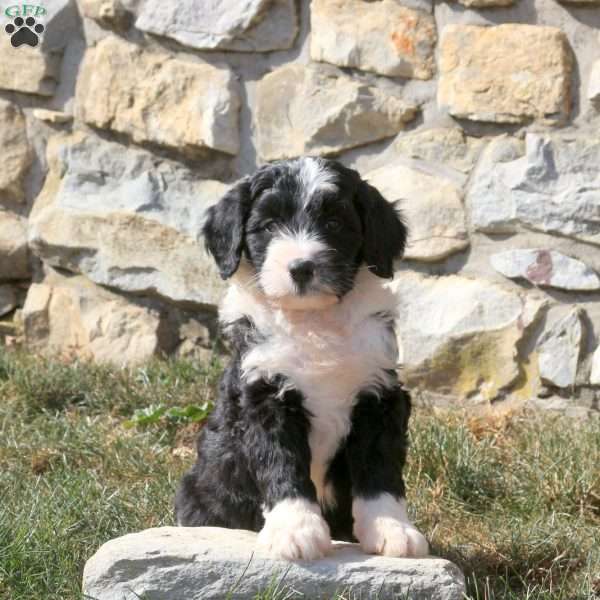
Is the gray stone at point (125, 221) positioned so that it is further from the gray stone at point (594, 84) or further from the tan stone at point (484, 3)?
the gray stone at point (594, 84)

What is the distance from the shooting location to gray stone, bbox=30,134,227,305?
6039 mm

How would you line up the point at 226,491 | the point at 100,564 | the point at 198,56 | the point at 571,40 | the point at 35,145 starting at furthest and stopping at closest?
the point at 35,145, the point at 198,56, the point at 571,40, the point at 226,491, the point at 100,564

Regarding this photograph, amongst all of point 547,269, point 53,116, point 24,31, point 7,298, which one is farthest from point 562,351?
point 24,31

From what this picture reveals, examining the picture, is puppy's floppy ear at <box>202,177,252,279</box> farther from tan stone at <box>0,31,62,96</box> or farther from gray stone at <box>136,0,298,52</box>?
A: tan stone at <box>0,31,62,96</box>

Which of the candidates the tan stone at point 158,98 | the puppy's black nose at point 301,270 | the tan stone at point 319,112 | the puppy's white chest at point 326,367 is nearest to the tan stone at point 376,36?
the tan stone at point 319,112

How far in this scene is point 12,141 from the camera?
6453mm

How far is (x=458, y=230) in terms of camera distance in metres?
5.41

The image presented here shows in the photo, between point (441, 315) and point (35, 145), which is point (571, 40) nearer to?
point (441, 315)

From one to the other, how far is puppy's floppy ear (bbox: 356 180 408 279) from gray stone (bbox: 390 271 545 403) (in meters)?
1.60

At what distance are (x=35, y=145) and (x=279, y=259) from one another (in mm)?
3485

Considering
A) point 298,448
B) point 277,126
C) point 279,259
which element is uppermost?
point 277,126

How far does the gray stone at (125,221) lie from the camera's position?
6039mm

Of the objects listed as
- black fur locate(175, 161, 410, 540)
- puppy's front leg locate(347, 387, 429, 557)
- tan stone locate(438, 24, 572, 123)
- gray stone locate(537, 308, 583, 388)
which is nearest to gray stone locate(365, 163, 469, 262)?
tan stone locate(438, 24, 572, 123)

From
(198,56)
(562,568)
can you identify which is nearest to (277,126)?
(198,56)
